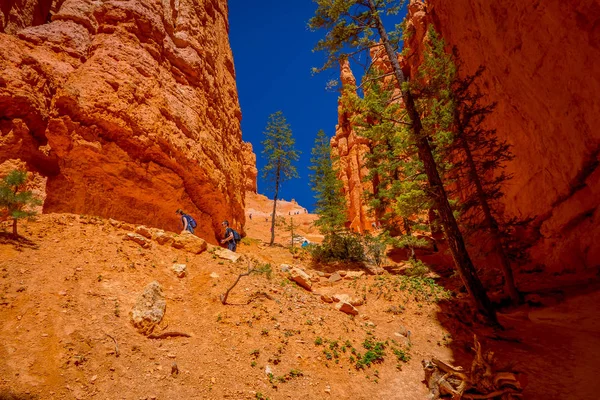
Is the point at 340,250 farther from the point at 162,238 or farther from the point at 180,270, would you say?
the point at 180,270

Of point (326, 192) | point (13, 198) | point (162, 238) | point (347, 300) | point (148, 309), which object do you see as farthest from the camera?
point (326, 192)

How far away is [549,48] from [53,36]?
807 inches

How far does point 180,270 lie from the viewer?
8617 millimetres

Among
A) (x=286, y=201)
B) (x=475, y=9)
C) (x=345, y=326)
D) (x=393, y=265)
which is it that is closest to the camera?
(x=345, y=326)

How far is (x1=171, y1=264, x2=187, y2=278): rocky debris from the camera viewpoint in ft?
28.0

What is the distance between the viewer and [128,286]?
7.11 m

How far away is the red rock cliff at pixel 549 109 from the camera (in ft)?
31.6

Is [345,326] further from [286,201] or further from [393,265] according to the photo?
[286,201]

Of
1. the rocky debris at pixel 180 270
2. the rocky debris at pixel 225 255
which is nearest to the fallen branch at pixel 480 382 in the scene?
the rocky debris at pixel 180 270

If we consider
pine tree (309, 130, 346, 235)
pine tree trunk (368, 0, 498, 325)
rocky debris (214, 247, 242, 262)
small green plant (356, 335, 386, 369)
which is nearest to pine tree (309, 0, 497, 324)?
pine tree trunk (368, 0, 498, 325)

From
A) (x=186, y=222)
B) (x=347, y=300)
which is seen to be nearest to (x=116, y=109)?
(x=186, y=222)

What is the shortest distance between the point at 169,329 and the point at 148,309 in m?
0.69

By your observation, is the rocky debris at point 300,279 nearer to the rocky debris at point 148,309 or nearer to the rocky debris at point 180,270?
the rocky debris at point 180,270

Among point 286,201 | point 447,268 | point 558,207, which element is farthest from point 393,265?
point 286,201
